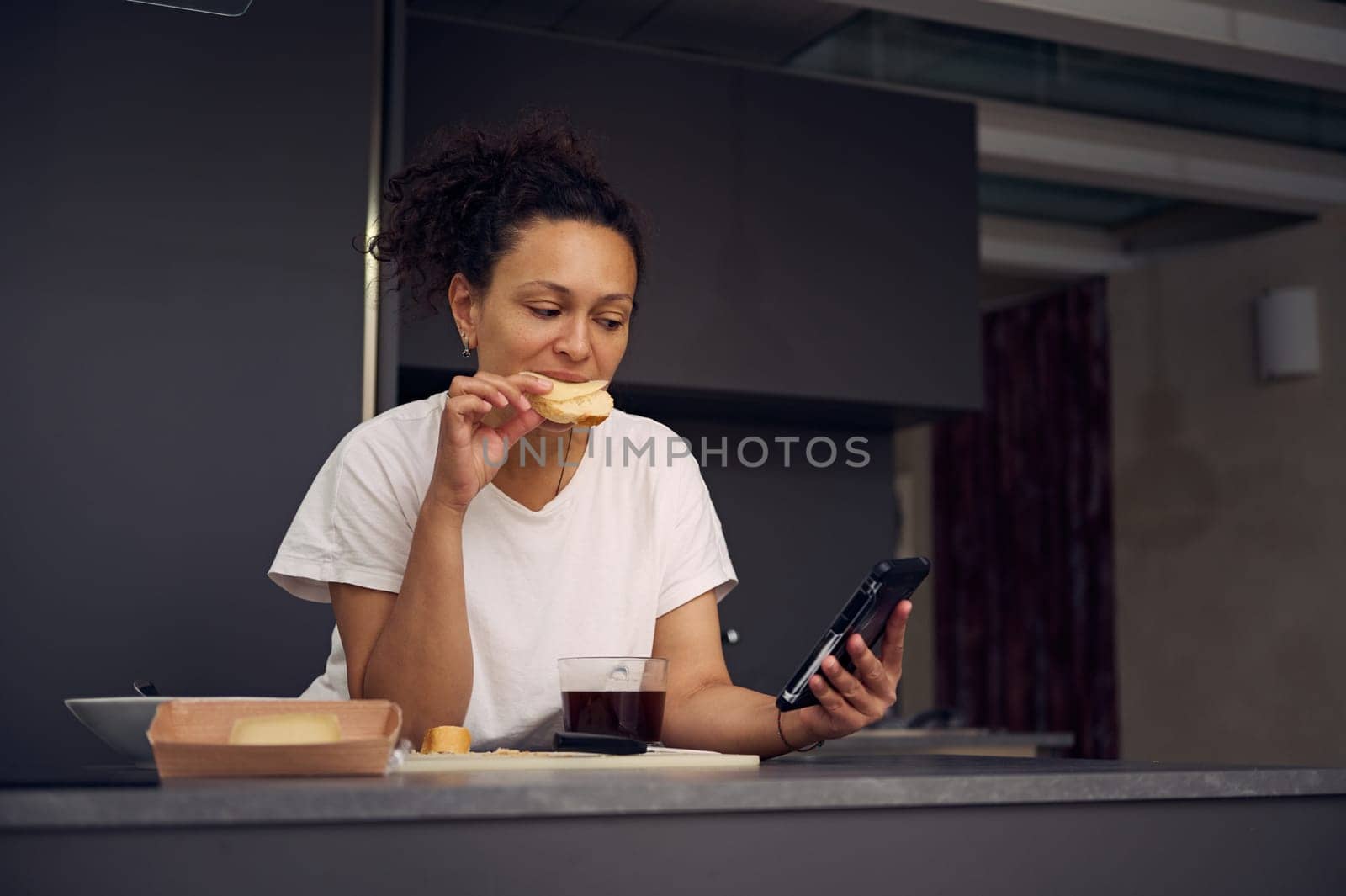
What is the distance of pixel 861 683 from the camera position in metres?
1.38

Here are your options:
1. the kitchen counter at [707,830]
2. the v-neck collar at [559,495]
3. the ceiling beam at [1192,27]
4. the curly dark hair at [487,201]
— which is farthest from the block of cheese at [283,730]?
the ceiling beam at [1192,27]

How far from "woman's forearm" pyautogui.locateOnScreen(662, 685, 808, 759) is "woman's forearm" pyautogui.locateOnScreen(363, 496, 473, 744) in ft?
0.89

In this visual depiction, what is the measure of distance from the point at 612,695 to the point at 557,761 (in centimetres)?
23

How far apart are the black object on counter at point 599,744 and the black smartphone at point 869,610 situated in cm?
20

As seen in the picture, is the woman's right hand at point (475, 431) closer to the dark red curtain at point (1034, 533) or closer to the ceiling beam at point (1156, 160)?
the ceiling beam at point (1156, 160)

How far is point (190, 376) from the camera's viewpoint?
2.50m

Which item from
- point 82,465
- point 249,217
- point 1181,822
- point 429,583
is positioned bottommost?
point 1181,822

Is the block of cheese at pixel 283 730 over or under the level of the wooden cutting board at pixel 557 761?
over

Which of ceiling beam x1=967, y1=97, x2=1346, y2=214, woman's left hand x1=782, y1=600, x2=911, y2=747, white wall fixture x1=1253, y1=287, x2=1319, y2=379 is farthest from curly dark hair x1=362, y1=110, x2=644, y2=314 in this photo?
white wall fixture x1=1253, y1=287, x2=1319, y2=379

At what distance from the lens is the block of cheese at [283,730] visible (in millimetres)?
966

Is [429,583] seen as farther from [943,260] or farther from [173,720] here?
[943,260]

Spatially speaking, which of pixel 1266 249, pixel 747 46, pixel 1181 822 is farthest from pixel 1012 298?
pixel 1181 822

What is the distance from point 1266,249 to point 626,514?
4.49 metres

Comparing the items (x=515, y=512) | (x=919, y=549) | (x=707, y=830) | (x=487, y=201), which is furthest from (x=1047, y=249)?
(x=707, y=830)
